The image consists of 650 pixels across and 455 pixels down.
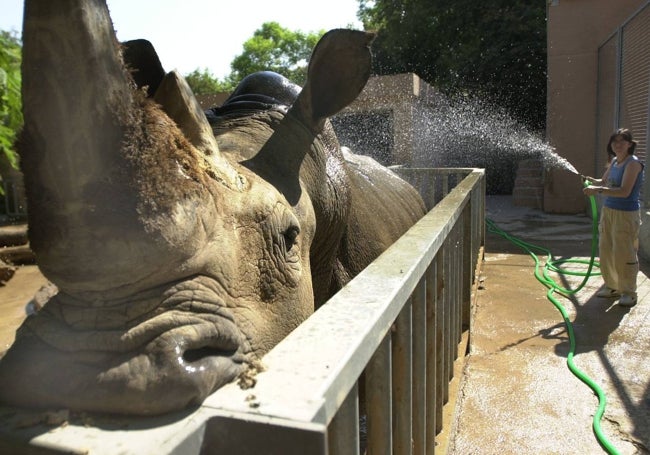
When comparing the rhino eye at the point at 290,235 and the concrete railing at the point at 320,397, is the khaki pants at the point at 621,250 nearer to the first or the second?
the concrete railing at the point at 320,397

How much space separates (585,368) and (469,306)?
1105 millimetres

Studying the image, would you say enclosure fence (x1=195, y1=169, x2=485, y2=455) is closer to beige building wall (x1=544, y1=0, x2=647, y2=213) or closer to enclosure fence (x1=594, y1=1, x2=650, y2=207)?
enclosure fence (x1=594, y1=1, x2=650, y2=207)

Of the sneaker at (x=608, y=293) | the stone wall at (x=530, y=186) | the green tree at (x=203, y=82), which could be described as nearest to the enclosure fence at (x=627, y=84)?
the stone wall at (x=530, y=186)

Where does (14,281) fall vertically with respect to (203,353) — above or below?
below

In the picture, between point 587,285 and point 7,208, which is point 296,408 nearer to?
point 587,285

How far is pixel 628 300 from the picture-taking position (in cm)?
638

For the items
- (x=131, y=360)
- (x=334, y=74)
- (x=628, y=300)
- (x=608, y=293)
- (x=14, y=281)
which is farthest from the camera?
(x=14, y=281)

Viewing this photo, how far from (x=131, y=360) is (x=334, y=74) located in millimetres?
1933

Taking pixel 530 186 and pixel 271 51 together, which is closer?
pixel 530 186

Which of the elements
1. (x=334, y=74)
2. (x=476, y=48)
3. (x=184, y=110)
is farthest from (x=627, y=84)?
(x=184, y=110)

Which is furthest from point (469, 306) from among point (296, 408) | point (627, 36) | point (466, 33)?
point (466, 33)

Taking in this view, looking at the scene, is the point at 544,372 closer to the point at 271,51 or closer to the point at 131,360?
the point at 131,360

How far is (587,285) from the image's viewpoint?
747 centimetres

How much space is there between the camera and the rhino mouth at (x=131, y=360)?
1.13 metres
